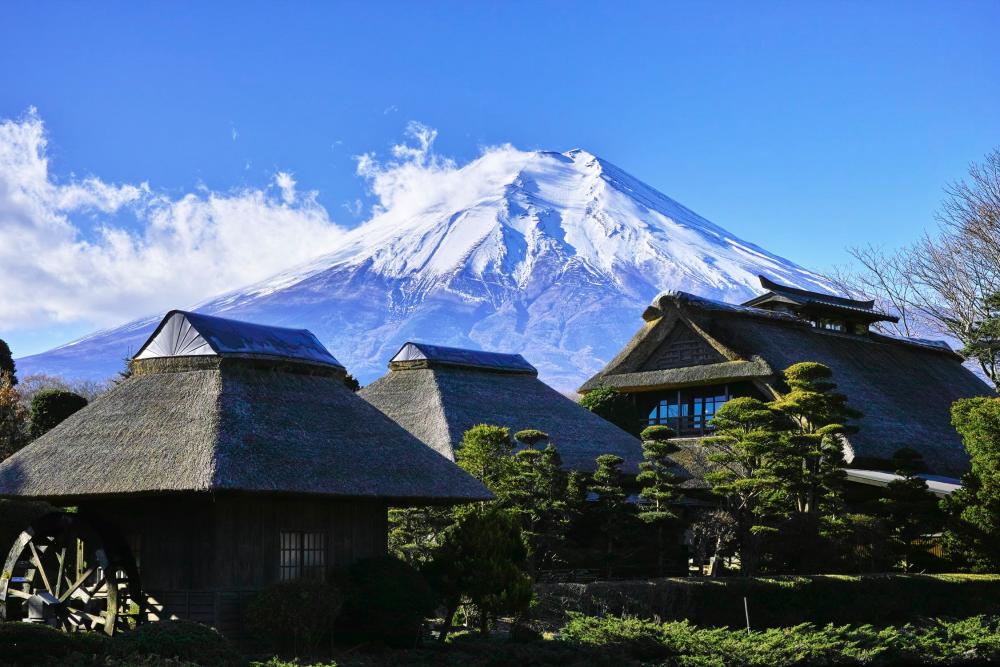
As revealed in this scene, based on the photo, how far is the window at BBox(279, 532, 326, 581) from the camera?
20969 mm

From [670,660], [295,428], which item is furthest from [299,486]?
[670,660]

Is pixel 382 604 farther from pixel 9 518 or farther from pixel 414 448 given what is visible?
pixel 9 518

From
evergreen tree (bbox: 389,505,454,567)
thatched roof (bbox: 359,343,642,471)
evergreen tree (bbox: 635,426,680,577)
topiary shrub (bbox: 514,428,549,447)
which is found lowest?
evergreen tree (bbox: 389,505,454,567)

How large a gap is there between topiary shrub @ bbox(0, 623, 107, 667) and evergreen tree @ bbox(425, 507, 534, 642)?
7.67m

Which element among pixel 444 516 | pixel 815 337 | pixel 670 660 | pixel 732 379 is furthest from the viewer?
pixel 815 337

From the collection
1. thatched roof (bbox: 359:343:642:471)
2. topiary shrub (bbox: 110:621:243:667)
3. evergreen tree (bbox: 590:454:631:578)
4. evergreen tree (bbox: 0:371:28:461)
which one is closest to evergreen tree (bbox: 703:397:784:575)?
evergreen tree (bbox: 590:454:631:578)

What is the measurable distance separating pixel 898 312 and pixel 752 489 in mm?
33752

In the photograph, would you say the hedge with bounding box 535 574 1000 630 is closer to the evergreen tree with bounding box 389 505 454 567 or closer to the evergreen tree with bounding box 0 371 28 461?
the evergreen tree with bounding box 389 505 454 567

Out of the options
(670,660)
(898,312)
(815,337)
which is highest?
(898,312)

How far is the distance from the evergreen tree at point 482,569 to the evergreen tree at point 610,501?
8660mm

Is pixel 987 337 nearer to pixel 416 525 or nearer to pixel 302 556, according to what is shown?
pixel 416 525

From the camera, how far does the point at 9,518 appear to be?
23.8m

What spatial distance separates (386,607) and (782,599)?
1032cm

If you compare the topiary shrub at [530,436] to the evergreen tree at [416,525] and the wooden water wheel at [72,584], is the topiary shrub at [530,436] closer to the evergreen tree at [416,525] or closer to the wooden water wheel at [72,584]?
the evergreen tree at [416,525]
